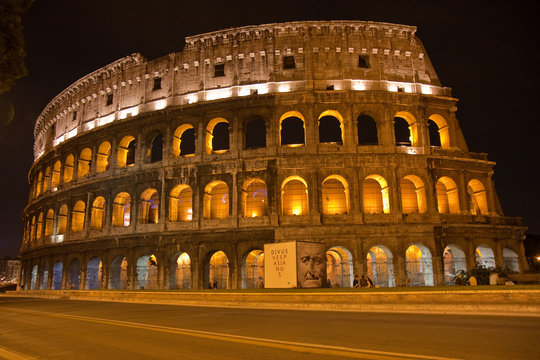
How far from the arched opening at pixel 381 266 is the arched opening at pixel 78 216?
24528 millimetres

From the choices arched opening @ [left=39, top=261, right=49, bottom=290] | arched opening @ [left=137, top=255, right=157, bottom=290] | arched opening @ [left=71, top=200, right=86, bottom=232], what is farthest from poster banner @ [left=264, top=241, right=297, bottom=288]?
arched opening @ [left=39, top=261, right=49, bottom=290]

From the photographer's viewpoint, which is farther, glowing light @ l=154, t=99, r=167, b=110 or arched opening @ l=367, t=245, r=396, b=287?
glowing light @ l=154, t=99, r=167, b=110

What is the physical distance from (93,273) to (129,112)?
13.6 meters

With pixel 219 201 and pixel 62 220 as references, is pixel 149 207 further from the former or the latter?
pixel 62 220

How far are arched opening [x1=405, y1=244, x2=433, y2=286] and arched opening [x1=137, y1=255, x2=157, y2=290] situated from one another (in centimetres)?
1816

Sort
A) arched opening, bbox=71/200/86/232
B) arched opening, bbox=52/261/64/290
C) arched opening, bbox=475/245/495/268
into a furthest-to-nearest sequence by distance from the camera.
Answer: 1. arched opening, bbox=52/261/64/290
2. arched opening, bbox=71/200/86/232
3. arched opening, bbox=475/245/495/268

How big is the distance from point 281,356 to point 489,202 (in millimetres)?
28324

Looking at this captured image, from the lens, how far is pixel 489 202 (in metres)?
29.0

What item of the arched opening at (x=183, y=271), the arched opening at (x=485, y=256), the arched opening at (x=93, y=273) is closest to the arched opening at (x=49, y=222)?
the arched opening at (x=93, y=273)

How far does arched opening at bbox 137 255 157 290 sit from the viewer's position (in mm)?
29656

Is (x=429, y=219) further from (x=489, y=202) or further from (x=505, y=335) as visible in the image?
(x=505, y=335)

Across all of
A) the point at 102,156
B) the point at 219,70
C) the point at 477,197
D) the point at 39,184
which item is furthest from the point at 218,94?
the point at 39,184

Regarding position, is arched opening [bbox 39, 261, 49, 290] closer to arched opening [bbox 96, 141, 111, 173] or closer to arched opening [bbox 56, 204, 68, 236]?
arched opening [bbox 56, 204, 68, 236]

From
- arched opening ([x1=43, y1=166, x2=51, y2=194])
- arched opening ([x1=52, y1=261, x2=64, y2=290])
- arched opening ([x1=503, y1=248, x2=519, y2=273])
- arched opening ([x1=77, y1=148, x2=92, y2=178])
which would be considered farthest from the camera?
arched opening ([x1=43, y1=166, x2=51, y2=194])
